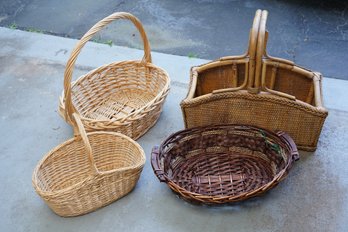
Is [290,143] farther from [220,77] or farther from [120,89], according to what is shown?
[120,89]

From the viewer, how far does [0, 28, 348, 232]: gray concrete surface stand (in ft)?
4.66

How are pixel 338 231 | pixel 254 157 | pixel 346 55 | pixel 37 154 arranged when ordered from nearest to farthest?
1. pixel 338 231
2. pixel 254 157
3. pixel 37 154
4. pixel 346 55

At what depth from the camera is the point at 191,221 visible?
1.43m

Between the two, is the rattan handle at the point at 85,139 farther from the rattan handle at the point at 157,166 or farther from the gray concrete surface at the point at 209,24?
the gray concrete surface at the point at 209,24

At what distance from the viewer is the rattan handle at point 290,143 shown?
1440 mm

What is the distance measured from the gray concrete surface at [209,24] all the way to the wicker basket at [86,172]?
3.26 ft

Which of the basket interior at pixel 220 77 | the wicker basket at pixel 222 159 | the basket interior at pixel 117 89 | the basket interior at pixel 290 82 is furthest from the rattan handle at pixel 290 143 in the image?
the basket interior at pixel 117 89

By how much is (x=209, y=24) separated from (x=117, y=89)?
3.34ft

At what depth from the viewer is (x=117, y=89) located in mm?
1988

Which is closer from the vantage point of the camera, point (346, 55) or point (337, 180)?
point (337, 180)

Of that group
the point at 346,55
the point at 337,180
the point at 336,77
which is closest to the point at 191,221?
the point at 337,180

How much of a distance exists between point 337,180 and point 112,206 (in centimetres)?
82

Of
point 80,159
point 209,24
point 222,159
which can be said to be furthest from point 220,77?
point 209,24

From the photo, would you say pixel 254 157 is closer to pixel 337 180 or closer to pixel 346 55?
pixel 337 180
